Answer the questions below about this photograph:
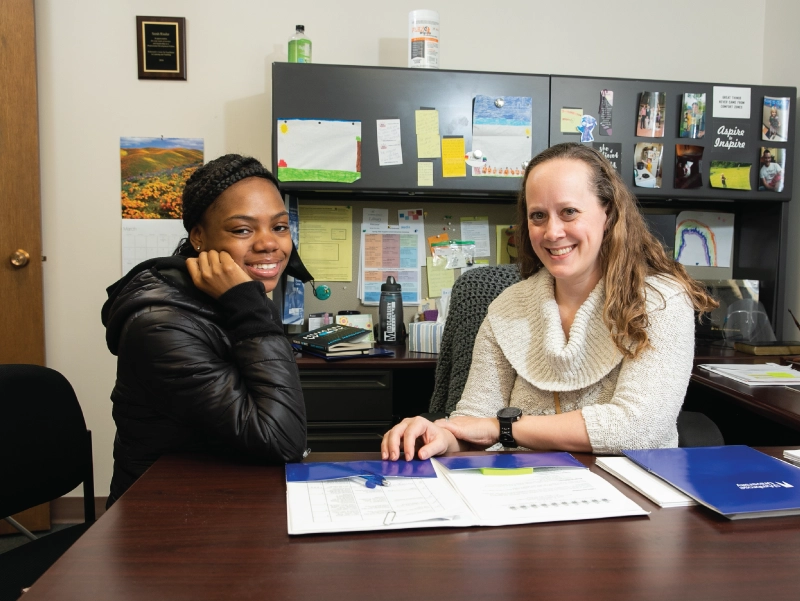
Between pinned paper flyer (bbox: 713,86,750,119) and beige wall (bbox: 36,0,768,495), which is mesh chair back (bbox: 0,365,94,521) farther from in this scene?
pinned paper flyer (bbox: 713,86,750,119)

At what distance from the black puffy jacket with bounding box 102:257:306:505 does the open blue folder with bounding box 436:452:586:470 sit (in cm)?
28

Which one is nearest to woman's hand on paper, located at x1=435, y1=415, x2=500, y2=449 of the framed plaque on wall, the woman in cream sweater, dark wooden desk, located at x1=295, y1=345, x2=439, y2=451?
the woman in cream sweater

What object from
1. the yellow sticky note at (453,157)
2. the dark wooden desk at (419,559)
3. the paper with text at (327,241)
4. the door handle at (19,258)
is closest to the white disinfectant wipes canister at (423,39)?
the yellow sticky note at (453,157)

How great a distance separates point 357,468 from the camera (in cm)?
103

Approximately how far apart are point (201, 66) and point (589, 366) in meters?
2.11

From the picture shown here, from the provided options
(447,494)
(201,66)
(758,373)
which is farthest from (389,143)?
(447,494)

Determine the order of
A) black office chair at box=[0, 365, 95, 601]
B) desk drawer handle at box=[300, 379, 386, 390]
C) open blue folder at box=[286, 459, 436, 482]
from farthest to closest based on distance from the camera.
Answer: desk drawer handle at box=[300, 379, 386, 390] < black office chair at box=[0, 365, 95, 601] < open blue folder at box=[286, 459, 436, 482]

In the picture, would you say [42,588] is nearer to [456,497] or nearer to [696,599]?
[456,497]

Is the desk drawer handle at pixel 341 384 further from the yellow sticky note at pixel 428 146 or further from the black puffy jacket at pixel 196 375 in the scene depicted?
the black puffy jacket at pixel 196 375

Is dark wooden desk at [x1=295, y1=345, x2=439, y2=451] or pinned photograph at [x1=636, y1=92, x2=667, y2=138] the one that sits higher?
pinned photograph at [x1=636, y1=92, x2=667, y2=138]

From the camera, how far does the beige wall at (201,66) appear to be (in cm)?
267

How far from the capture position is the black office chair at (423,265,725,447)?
1.88m

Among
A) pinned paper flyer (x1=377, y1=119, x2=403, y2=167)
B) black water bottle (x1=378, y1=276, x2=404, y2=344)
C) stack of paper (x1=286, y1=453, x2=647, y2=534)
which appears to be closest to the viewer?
stack of paper (x1=286, y1=453, x2=647, y2=534)

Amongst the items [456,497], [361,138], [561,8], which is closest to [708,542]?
[456,497]
